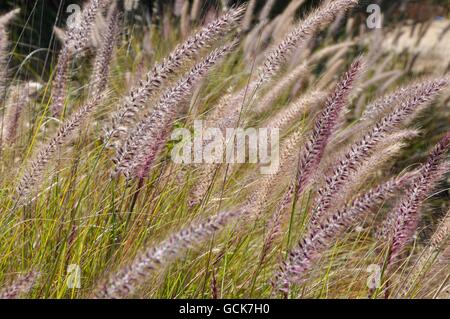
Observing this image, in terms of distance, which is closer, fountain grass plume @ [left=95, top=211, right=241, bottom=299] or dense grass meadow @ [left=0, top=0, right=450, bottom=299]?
fountain grass plume @ [left=95, top=211, right=241, bottom=299]

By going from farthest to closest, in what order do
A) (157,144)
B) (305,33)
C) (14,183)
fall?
(14,183), (305,33), (157,144)

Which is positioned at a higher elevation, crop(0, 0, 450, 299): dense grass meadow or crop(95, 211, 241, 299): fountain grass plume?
crop(95, 211, 241, 299): fountain grass plume

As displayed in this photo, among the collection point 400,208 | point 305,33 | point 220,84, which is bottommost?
point 220,84

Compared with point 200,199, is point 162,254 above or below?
above

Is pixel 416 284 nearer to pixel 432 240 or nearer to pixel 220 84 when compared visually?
pixel 432 240

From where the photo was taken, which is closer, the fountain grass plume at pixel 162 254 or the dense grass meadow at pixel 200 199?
the fountain grass plume at pixel 162 254

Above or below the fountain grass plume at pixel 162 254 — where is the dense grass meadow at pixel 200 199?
below

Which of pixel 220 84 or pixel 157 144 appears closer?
pixel 157 144

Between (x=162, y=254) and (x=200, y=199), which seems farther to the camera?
(x=200, y=199)

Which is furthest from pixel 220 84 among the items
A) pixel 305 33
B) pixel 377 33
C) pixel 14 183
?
pixel 305 33

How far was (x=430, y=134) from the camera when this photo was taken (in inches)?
237
